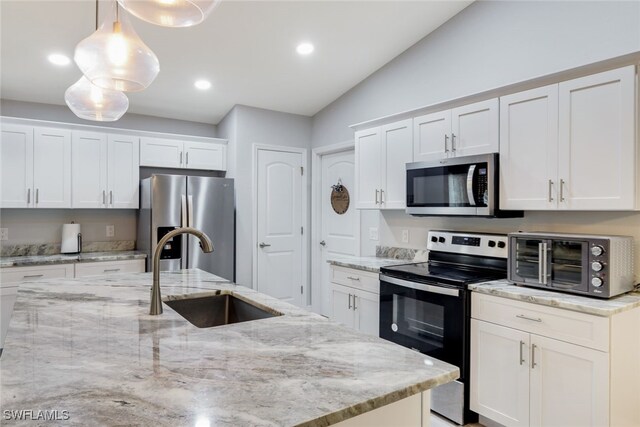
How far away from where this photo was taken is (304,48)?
337cm

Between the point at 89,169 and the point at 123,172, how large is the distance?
30 centimetres

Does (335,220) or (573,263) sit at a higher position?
(335,220)

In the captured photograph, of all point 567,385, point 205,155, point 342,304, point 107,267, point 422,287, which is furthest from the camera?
point 205,155

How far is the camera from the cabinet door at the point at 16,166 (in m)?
3.43

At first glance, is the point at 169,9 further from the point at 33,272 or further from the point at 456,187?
the point at 33,272

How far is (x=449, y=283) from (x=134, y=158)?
329 cm

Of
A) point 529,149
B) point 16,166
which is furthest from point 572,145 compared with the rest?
point 16,166

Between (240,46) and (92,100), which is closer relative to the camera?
(92,100)

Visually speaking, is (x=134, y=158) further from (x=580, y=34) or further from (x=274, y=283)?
(x=580, y=34)

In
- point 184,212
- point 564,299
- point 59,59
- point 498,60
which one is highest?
point 59,59

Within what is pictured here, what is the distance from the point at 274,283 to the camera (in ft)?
14.9
